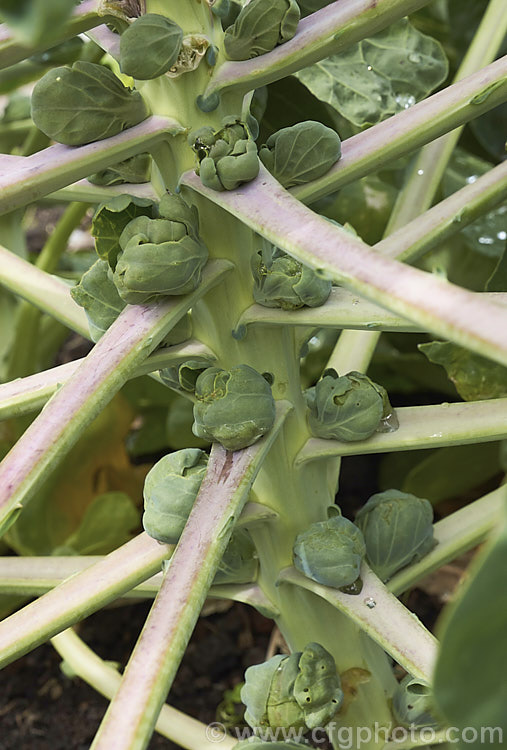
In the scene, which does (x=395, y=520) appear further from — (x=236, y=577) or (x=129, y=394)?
(x=129, y=394)

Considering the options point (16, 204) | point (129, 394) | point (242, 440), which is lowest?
point (129, 394)

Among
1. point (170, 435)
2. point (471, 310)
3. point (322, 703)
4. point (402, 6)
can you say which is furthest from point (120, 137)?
point (170, 435)

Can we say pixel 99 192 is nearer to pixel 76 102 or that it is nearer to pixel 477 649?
pixel 76 102

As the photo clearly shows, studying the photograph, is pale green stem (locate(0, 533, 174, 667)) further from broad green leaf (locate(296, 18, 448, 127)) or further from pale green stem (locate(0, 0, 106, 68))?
broad green leaf (locate(296, 18, 448, 127))

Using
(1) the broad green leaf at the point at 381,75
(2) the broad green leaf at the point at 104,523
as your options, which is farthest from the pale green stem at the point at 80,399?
(2) the broad green leaf at the point at 104,523

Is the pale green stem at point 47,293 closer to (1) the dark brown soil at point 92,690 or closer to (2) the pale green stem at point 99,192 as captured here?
(2) the pale green stem at point 99,192

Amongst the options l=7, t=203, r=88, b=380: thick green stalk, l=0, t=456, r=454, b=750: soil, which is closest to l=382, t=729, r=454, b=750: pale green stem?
l=0, t=456, r=454, b=750: soil

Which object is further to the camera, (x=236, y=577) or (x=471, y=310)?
(x=236, y=577)
